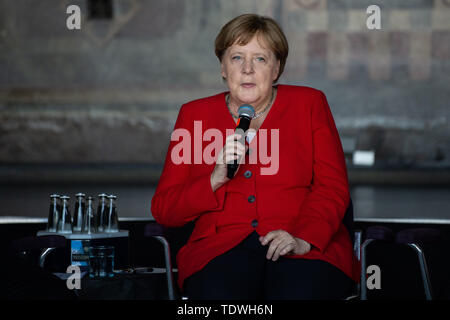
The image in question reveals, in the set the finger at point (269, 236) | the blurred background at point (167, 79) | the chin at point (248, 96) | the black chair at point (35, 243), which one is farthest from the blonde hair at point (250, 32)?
the blurred background at point (167, 79)

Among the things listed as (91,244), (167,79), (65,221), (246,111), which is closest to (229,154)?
(246,111)

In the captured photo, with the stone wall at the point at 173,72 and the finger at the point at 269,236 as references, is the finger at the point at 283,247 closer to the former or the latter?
the finger at the point at 269,236

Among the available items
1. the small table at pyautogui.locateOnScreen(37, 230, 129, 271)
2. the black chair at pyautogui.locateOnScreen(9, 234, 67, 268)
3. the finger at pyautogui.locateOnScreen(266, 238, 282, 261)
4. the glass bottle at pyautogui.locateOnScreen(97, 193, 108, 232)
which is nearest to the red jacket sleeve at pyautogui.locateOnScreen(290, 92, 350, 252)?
the finger at pyautogui.locateOnScreen(266, 238, 282, 261)

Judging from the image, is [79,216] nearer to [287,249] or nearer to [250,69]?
[250,69]

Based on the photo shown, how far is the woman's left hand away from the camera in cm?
175

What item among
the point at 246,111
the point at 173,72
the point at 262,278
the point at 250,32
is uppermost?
the point at 173,72

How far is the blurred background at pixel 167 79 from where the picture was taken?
13358 mm

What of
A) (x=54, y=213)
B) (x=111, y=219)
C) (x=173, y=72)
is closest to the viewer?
(x=54, y=213)

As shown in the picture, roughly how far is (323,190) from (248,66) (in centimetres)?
45

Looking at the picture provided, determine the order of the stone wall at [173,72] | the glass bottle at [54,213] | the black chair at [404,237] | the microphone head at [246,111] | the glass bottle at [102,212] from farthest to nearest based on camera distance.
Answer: the stone wall at [173,72] → the glass bottle at [102,212] → the glass bottle at [54,213] → the black chair at [404,237] → the microphone head at [246,111]

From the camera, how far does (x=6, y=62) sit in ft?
47.1

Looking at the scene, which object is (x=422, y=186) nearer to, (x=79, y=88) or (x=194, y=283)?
(x=79, y=88)

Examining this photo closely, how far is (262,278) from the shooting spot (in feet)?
5.94

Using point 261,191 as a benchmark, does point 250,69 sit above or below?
above
